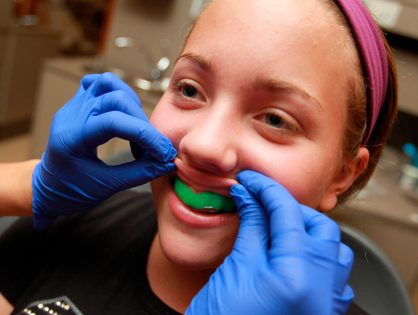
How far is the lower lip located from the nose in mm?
79

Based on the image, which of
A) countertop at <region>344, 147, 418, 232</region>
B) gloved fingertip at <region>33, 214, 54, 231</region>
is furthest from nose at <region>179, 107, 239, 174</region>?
countertop at <region>344, 147, 418, 232</region>

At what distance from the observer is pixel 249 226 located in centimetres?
58

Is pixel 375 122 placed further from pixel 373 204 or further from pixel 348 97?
pixel 373 204

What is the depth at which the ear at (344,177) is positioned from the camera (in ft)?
2.53

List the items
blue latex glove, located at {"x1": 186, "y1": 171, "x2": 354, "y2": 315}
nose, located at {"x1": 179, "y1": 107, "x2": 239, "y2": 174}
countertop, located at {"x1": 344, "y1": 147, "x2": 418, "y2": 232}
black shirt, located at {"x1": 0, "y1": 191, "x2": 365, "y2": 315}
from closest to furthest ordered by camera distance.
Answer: blue latex glove, located at {"x1": 186, "y1": 171, "x2": 354, "y2": 315} < nose, located at {"x1": 179, "y1": 107, "x2": 239, "y2": 174} < black shirt, located at {"x1": 0, "y1": 191, "x2": 365, "y2": 315} < countertop, located at {"x1": 344, "y1": 147, "x2": 418, "y2": 232}

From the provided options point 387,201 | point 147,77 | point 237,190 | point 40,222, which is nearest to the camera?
point 237,190

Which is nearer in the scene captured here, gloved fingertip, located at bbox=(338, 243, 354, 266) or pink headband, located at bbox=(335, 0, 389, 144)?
gloved fingertip, located at bbox=(338, 243, 354, 266)

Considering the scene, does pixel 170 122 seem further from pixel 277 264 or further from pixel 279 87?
pixel 277 264

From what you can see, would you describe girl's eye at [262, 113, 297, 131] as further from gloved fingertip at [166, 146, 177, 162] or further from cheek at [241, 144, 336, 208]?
gloved fingertip at [166, 146, 177, 162]

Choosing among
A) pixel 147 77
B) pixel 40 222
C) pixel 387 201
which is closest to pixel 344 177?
pixel 40 222

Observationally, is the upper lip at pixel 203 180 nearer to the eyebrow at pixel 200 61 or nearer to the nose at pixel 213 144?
the nose at pixel 213 144

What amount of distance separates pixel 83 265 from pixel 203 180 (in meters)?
0.37

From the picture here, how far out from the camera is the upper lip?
0.64 meters

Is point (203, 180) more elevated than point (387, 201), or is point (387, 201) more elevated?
point (203, 180)
